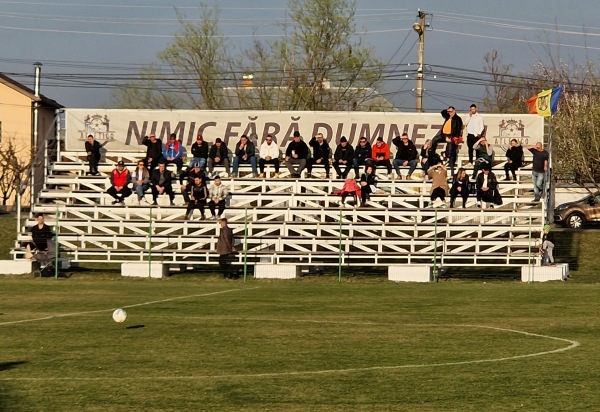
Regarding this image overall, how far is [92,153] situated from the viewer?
35.1m

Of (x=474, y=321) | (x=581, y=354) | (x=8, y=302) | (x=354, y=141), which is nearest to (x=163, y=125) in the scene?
(x=354, y=141)

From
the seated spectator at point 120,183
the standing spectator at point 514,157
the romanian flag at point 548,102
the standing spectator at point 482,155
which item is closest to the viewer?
the seated spectator at point 120,183

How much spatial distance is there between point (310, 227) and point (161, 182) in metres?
4.79

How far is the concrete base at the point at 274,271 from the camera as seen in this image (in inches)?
1193

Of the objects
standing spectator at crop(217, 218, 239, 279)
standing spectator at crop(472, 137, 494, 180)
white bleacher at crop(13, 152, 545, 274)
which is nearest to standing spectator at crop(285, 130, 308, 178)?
white bleacher at crop(13, 152, 545, 274)

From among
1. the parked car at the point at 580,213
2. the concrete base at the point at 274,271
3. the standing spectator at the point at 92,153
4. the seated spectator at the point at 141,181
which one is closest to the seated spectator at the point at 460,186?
the concrete base at the point at 274,271

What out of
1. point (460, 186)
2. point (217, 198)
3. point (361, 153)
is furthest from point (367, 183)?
point (217, 198)

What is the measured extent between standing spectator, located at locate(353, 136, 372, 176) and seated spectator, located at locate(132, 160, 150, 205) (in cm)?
633

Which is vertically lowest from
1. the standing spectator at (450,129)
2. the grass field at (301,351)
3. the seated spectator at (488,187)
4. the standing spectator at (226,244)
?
the grass field at (301,351)

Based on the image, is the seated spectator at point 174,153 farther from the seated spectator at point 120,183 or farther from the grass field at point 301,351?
the grass field at point 301,351

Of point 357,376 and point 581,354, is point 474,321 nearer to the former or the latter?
point 581,354

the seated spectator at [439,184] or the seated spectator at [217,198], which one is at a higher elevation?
the seated spectator at [439,184]

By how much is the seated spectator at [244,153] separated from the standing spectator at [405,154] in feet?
14.4

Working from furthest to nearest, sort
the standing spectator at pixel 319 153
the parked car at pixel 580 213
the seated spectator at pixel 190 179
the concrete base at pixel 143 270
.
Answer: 1. the parked car at pixel 580 213
2. the standing spectator at pixel 319 153
3. the seated spectator at pixel 190 179
4. the concrete base at pixel 143 270
